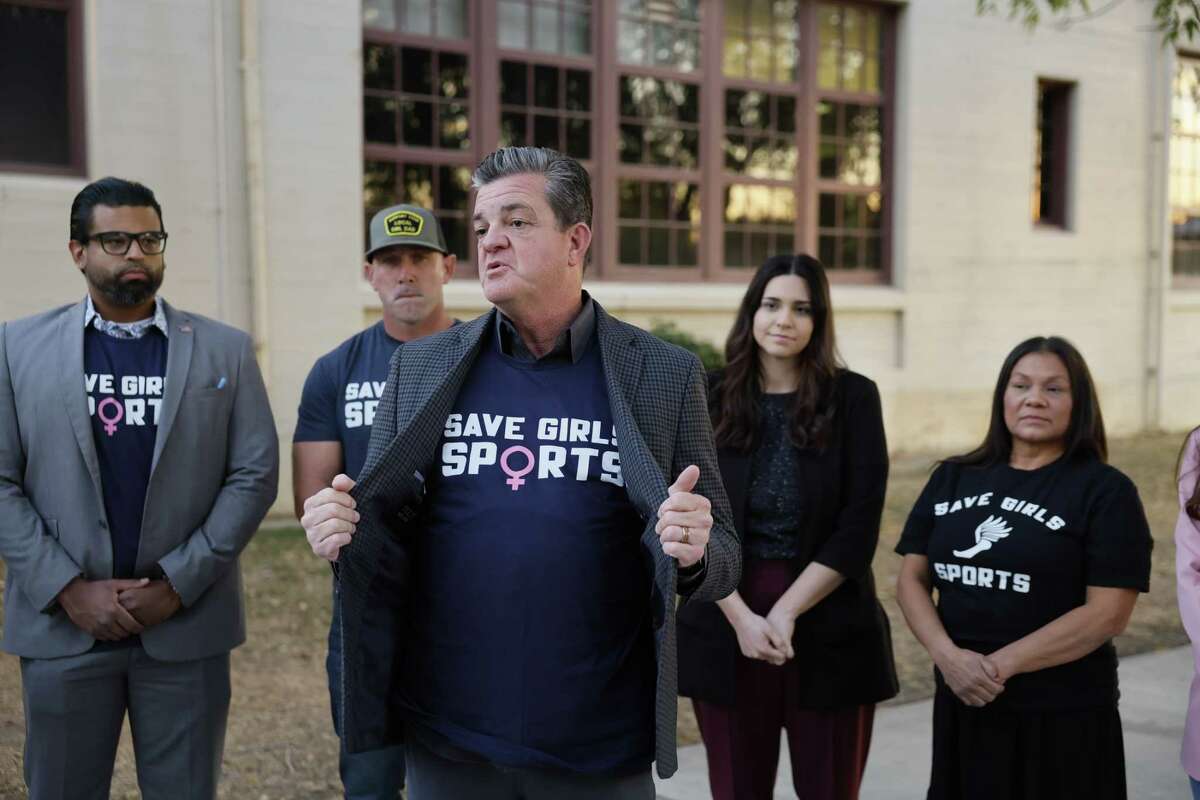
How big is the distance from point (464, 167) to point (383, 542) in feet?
29.7

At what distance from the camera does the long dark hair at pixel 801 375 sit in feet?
12.0

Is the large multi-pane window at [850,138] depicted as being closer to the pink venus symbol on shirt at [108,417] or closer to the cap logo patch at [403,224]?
the cap logo patch at [403,224]

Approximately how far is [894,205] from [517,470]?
475 inches

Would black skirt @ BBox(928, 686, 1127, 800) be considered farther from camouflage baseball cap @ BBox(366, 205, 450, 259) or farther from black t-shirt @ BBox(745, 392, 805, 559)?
camouflage baseball cap @ BBox(366, 205, 450, 259)

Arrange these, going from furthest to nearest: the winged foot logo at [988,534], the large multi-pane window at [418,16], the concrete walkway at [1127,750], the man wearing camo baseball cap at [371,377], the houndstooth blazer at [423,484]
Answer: the large multi-pane window at [418,16]
the concrete walkway at [1127,750]
the man wearing camo baseball cap at [371,377]
the winged foot logo at [988,534]
the houndstooth blazer at [423,484]

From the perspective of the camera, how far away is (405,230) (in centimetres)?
400

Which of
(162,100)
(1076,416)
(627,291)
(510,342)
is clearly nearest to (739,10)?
(627,291)

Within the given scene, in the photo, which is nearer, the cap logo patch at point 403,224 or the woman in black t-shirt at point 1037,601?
the woman in black t-shirt at point 1037,601

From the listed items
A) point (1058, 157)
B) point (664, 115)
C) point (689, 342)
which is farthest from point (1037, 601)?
point (1058, 157)

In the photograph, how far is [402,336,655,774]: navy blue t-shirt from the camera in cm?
242

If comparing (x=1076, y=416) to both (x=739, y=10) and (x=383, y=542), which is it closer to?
(x=383, y=542)

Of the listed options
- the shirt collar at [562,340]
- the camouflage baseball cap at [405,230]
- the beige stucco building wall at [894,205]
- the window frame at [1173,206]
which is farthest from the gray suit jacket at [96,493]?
the window frame at [1173,206]

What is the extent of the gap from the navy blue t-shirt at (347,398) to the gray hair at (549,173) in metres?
1.38

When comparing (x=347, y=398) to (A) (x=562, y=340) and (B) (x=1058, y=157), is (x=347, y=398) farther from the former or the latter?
(B) (x=1058, y=157)
